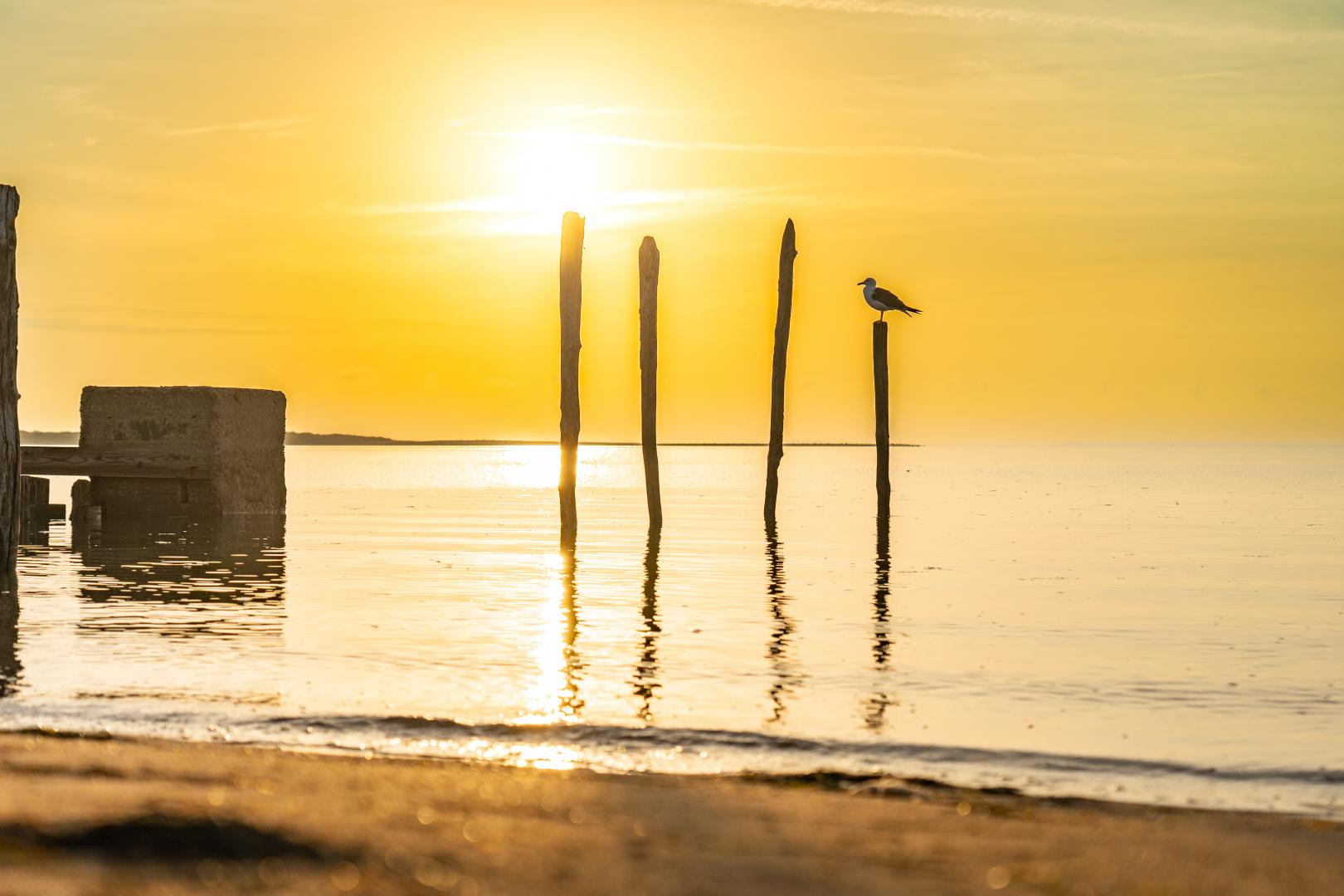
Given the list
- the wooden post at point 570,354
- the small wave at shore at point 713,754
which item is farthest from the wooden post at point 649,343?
the small wave at shore at point 713,754

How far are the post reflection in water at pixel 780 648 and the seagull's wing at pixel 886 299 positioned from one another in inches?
386

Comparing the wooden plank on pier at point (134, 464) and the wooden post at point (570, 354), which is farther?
the wooden plank on pier at point (134, 464)

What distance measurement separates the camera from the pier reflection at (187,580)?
1192 cm

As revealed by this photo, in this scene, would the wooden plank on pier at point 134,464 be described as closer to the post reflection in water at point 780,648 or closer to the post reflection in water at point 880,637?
the post reflection in water at point 780,648

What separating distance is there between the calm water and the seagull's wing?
5.69m

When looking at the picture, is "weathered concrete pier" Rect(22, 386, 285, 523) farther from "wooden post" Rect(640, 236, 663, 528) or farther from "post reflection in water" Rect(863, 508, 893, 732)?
"post reflection in water" Rect(863, 508, 893, 732)

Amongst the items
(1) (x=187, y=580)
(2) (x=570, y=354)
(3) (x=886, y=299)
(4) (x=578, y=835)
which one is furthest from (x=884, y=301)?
(4) (x=578, y=835)

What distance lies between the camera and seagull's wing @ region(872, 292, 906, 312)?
90.3 ft

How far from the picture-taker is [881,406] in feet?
94.9

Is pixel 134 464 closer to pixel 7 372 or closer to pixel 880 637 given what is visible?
pixel 7 372

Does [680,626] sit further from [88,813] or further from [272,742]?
[88,813]

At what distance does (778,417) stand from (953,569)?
30.1ft

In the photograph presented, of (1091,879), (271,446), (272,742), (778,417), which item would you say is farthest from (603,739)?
(778,417)

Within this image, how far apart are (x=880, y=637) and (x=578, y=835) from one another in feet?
24.3
